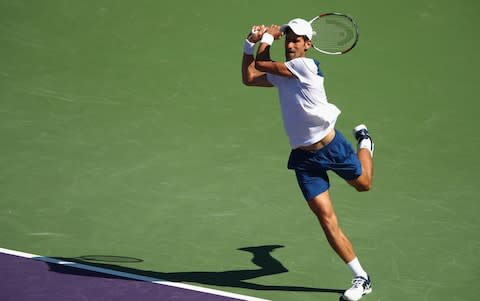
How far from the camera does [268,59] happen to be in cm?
822

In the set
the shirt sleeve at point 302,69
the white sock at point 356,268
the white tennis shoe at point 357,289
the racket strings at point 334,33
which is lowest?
the white tennis shoe at point 357,289

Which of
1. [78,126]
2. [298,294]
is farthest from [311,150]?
[78,126]

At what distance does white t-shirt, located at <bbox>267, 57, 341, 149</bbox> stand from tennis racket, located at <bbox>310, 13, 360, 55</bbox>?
0.90 meters

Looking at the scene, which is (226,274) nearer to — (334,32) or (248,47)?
(248,47)

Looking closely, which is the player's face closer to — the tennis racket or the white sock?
the tennis racket

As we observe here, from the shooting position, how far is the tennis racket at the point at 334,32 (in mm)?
9039

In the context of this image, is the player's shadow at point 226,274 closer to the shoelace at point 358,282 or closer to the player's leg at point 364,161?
the shoelace at point 358,282

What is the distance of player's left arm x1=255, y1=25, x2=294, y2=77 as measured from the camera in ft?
26.5

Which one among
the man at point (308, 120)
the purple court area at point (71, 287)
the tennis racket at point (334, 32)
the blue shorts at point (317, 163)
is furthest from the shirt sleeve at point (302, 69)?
the purple court area at point (71, 287)

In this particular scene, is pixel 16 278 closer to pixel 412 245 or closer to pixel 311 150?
pixel 311 150

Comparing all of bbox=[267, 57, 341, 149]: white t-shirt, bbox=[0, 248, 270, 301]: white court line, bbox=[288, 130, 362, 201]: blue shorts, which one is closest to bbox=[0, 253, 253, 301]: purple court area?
bbox=[0, 248, 270, 301]: white court line

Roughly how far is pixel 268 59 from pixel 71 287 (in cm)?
269

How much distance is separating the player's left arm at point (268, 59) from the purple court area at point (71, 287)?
6.76 feet

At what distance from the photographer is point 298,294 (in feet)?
27.5
